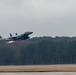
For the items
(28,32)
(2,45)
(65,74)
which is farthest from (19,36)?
(65,74)

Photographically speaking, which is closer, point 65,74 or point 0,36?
point 65,74

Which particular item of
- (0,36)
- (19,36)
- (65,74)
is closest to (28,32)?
(19,36)

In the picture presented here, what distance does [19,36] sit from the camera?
550 ft

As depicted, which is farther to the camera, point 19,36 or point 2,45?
point 2,45

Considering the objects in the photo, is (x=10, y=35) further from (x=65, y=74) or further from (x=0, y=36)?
(x=65, y=74)

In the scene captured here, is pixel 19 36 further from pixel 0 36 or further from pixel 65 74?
pixel 65 74

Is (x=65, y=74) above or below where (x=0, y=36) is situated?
below

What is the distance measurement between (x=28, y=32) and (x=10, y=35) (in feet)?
25.6

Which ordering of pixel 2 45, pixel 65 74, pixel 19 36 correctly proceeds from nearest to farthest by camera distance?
pixel 65 74
pixel 19 36
pixel 2 45

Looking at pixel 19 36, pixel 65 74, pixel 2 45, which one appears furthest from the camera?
pixel 2 45

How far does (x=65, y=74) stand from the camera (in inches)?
2987

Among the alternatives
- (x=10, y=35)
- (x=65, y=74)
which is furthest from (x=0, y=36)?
(x=65, y=74)

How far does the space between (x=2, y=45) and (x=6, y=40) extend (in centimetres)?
2091

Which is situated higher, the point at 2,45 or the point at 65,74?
the point at 2,45
